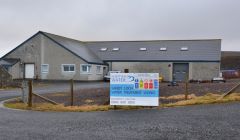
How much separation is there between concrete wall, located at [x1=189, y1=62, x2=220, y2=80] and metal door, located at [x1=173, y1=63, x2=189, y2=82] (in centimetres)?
86

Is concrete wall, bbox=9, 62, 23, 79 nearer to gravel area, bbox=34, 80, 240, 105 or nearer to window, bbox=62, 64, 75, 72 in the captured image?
window, bbox=62, 64, 75, 72

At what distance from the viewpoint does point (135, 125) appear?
Answer: 33.3ft

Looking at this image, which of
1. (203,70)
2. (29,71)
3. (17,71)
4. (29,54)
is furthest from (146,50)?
(17,71)

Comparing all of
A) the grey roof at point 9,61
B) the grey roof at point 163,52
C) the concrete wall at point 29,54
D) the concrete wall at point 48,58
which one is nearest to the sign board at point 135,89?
the concrete wall at point 48,58

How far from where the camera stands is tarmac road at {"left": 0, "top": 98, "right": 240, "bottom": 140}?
8633mm

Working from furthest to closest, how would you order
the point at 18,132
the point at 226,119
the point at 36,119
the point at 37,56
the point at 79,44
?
the point at 79,44 → the point at 37,56 → the point at 36,119 → the point at 226,119 → the point at 18,132

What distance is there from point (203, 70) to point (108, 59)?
13975 mm

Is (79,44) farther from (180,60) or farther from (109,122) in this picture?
(109,122)

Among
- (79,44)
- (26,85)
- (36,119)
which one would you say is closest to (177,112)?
(36,119)

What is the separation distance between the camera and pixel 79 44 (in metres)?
54.5

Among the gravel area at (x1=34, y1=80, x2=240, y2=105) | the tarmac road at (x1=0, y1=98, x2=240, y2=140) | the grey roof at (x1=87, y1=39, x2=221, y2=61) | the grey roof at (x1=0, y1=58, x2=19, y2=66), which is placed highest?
the grey roof at (x1=87, y1=39, x2=221, y2=61)

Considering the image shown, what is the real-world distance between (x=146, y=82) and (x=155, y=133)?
6.14 metres

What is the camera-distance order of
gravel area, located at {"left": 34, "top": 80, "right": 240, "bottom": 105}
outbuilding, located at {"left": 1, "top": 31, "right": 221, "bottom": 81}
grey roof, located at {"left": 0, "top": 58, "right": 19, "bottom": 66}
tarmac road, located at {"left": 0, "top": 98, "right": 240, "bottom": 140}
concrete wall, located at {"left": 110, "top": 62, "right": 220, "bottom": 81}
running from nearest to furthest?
tarmac road, located at {"left": 0, "top": 98, "right": 240, "bottom": 140}
gravel area, located at {"left": 34, "top": 80, "right": 240, "bottom": 105}
outbuilding, located at {"left": 1, "top": 31, "right": 221, "bottom": 81}
grey roof, located at {"left": 0, "top": 58, "right": 19, "bottom": 66}
concrete wall, located at {"left": 110, "top": 62, "right": 220, "bottom": 81}

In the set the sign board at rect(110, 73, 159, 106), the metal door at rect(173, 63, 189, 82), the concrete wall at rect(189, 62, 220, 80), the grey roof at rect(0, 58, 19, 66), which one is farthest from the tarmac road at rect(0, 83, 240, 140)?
the metal door at rect(173, 63, 189, 82)
